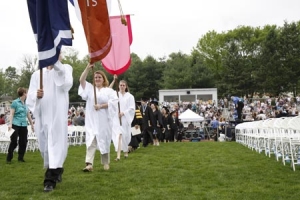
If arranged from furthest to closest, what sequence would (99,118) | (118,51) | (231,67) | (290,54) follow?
(231,67), (290,54), (118,51), (99,118)

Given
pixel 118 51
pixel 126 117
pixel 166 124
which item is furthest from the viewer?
pixel 166 124

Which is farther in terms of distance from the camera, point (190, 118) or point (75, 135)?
point (190, 118)

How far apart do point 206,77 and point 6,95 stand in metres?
61.1

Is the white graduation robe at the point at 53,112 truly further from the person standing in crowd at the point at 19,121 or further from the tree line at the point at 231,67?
the tree line at the point at 231,67

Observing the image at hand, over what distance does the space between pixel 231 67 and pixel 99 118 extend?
182 feet

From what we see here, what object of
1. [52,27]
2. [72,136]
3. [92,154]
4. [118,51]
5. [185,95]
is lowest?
[92,154]

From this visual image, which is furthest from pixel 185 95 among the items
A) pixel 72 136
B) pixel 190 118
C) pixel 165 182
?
pixel 165 182

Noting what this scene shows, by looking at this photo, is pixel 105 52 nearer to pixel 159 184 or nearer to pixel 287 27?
pixel 159 184

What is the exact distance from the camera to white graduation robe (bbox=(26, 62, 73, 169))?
21.6ft

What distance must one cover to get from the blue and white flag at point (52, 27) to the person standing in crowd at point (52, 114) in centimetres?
27

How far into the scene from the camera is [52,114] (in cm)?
668

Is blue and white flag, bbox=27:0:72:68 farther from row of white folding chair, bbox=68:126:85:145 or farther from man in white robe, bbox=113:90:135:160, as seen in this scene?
row of white folding chair, bbox=68:126:85:145

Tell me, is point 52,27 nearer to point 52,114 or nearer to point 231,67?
point 52,114

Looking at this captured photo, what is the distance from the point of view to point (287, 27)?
55.9 m
